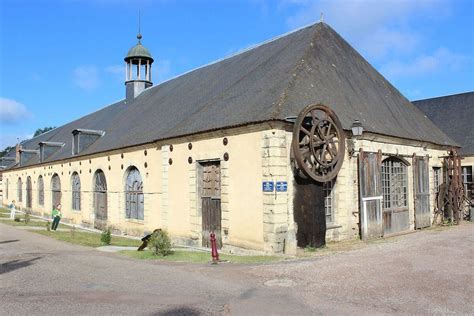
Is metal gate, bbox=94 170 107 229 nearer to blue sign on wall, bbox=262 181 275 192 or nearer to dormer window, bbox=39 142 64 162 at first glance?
dormer window, bbox=39 142 64 162

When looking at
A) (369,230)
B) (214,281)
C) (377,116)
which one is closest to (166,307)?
(214,281)

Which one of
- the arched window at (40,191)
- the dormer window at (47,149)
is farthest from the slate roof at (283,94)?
the arched window at (40,191)

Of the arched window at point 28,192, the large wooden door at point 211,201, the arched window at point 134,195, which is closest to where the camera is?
the large wooden door at point 211,201

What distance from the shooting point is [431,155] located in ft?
56.9

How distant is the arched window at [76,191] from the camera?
951 inches

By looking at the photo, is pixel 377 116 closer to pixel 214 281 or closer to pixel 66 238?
pixel 214 281

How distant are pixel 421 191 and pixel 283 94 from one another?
7.82 meters

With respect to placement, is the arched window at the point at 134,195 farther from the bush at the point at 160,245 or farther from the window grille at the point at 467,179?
the window grille at the point at 467,179

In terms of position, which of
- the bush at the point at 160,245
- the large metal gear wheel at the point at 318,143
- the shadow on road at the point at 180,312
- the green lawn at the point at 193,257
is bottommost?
the green lawn at the point at 193,257

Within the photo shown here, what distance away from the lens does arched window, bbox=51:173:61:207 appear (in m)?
27.2

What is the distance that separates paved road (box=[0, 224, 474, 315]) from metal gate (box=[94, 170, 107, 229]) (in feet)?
31.4

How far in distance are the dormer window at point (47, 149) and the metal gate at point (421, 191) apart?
23247 millimetres

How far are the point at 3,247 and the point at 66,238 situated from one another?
2913 mm

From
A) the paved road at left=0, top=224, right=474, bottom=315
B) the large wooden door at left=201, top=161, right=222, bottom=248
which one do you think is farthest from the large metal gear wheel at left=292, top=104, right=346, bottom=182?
the large wooden door at left=201, top=161, right=222, bottom=248
